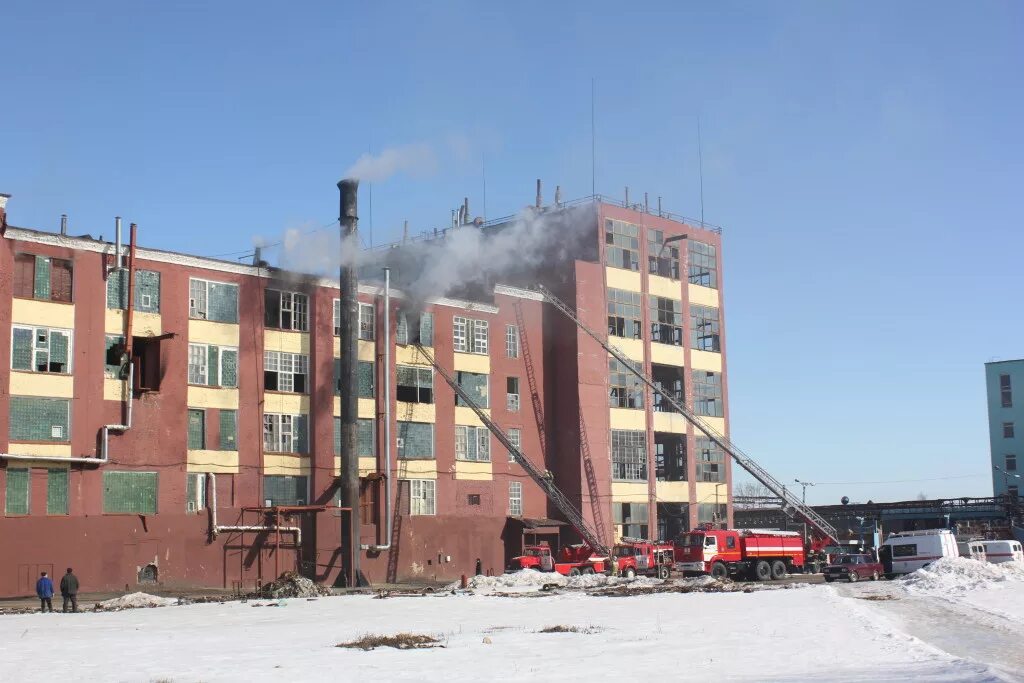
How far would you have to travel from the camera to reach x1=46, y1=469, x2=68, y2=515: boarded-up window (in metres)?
50.3

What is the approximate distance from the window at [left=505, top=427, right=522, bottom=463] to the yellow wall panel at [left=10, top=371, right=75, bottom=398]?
2701 centimetres

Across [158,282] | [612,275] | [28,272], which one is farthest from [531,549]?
[28,272]

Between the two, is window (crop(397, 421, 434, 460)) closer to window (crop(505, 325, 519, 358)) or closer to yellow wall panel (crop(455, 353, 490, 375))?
yellow wall panel (crop(455, 353, 490, 375))

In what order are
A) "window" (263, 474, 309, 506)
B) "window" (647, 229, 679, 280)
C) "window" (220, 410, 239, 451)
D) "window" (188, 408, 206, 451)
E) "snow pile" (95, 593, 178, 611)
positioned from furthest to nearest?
1. "window" (647, 229, 679, 280)
2. "window" (263, 474, 309, 506)
3. "window" (220, 410, 239, 451)
4. "window" (188, 408, 206, 451)
5. "snow pile" (95, 593, 178, 611)

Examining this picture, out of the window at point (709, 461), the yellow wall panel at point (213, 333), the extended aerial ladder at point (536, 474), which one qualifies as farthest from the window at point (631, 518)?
the yellow wall panel at point (213, 333)

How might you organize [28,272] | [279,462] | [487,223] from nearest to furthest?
[28,272], [279,462], [487,223]

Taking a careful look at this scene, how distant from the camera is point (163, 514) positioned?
53.7 metres

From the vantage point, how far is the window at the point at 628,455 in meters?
74.4

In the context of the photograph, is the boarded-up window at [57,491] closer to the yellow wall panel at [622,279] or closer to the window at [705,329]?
the yellow wall panel at [622,279]

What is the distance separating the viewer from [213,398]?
56594 millimetres

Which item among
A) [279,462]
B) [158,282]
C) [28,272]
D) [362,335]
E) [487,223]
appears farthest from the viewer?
[487,223]

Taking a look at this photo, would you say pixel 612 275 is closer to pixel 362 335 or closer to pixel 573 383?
pixel 573 383

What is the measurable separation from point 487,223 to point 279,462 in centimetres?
2942

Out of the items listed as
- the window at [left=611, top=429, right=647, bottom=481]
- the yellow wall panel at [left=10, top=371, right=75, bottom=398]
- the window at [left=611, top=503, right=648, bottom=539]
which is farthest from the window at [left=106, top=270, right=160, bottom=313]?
the window at [left=611, top=503, right=648, bottom=539]
